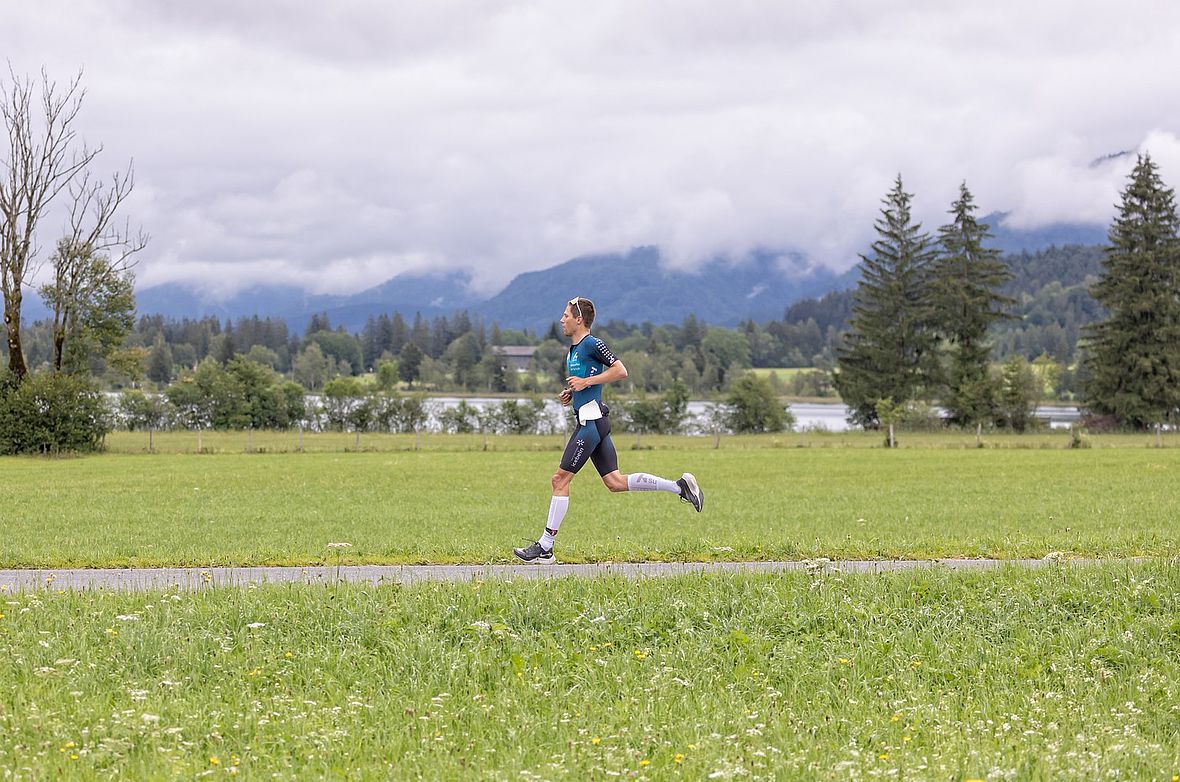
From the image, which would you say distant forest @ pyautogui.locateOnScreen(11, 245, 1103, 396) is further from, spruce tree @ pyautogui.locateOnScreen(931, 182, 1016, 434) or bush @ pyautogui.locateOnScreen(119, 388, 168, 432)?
bush @ pyautogui.locateOnScreen(119, 388, 168, 432)

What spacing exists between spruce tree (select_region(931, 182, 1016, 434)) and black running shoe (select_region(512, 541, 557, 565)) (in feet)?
246

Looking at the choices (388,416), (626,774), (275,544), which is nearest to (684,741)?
(626,774)

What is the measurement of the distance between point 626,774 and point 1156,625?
16.3 ft

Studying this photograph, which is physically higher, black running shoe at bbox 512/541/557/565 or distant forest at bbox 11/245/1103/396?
distant forest at bbox 11/245/1103/396

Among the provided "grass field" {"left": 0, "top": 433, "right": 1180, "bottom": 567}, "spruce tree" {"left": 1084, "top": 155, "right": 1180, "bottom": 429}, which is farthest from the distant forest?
"grass field" {"left": 0, "top": 433, "right": 1180, "bottom": 567}

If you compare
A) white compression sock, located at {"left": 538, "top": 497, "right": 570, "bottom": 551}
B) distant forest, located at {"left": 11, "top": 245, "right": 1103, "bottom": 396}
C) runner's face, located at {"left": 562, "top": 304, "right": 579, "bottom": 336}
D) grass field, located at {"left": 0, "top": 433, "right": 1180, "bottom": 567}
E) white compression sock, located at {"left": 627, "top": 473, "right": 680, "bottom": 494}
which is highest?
distant forest, located at {"left": 11, "top": 245, "right": 1103, "bottom": 396}

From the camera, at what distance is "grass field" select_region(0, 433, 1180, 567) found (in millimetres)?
12742

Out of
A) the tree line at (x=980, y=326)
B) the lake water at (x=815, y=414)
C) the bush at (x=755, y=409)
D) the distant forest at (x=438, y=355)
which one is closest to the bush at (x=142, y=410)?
the lake water at (x=815, y=414)

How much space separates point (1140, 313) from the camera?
77250mm

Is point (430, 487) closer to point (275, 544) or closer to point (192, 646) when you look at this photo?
point (275, 544)

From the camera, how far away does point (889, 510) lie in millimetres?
20062

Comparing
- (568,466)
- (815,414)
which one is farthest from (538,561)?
(815,414)

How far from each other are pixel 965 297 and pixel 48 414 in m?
66.7

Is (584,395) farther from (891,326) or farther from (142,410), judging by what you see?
(891,326)
